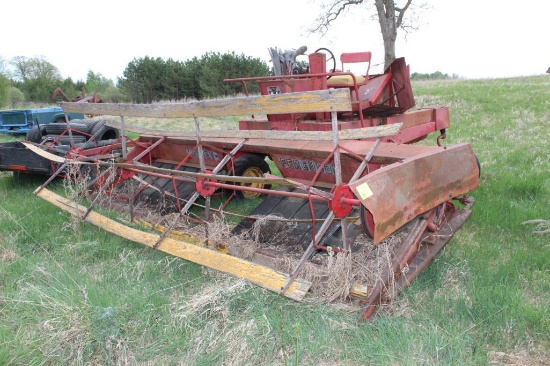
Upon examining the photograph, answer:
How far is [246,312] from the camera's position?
122 inches

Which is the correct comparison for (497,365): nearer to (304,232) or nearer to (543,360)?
(543,360)

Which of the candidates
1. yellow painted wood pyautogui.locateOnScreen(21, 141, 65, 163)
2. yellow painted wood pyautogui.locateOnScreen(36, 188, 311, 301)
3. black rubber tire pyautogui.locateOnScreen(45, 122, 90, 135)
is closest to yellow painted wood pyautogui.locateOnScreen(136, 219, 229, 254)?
yellow painted wood pyautogui.locateOnScreen(36, 188, 311, 301)

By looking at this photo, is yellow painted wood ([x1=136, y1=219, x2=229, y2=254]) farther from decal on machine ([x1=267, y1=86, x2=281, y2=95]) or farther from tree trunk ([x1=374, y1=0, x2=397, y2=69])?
tree trunk ([x1=374, y1=0, x2=397, y2=69])

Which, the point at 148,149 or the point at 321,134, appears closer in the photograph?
the point at 321,134

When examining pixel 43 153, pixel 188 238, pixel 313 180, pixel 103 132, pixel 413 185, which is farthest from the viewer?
pixel 103 132

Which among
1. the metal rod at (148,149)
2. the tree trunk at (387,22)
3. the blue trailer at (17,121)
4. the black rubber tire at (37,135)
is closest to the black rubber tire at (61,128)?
the black rubber tire at (37,135)

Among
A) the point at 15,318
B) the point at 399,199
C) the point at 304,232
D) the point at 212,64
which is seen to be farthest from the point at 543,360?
the point at 212,64

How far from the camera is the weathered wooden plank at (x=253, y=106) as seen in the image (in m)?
3.10

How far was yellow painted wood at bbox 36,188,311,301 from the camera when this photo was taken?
122 inches

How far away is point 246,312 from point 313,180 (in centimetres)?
116

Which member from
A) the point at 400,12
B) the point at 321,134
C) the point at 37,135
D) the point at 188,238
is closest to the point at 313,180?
the point at 321,134

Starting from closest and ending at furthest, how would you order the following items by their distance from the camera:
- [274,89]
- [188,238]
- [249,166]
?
1. [188,238]
2. [274,89]
3. [249,166]

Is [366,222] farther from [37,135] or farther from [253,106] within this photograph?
[37,135]

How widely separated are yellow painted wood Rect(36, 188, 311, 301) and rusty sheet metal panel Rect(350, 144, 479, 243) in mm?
641
